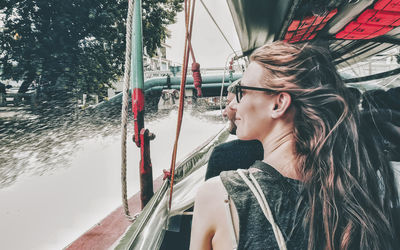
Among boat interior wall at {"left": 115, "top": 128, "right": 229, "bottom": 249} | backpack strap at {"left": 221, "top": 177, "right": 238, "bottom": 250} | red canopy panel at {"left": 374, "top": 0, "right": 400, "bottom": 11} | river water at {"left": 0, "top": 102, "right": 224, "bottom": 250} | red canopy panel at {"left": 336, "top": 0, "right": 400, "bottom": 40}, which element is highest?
red canopy panel at {"left": 374, "top": 0, "right": 400, "bottom": 11}

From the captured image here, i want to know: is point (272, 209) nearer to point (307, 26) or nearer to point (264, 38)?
point (307, 26)

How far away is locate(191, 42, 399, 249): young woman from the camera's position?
2.12ft

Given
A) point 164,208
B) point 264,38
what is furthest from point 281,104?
point 264,38

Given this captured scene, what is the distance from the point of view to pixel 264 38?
3.68m

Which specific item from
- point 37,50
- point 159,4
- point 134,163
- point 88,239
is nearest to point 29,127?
point 37,50

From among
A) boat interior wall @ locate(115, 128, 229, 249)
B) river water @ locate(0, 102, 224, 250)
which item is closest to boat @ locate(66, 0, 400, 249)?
boat interior wall @ locate(115, 128, 229, 249)

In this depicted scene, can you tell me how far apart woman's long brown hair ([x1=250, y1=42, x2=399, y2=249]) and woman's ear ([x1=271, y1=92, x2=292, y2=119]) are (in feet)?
0.07

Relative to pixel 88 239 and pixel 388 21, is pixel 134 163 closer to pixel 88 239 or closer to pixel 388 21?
pixel 88 239

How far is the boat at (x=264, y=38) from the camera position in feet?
4.86

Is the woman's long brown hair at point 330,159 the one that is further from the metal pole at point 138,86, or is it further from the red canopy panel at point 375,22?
the red canopy panel at point 375,22

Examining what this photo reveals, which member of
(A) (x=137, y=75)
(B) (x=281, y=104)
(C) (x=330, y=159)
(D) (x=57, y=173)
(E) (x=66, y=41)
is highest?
(E) (x=66, y=41)

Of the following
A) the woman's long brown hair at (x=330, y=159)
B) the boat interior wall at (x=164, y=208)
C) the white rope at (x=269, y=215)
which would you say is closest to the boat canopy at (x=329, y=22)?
the woman's long brown hair at (x=330, y=159)

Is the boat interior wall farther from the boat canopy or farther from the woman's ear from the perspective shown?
the boat canopy

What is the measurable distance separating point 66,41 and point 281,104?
9521mm
